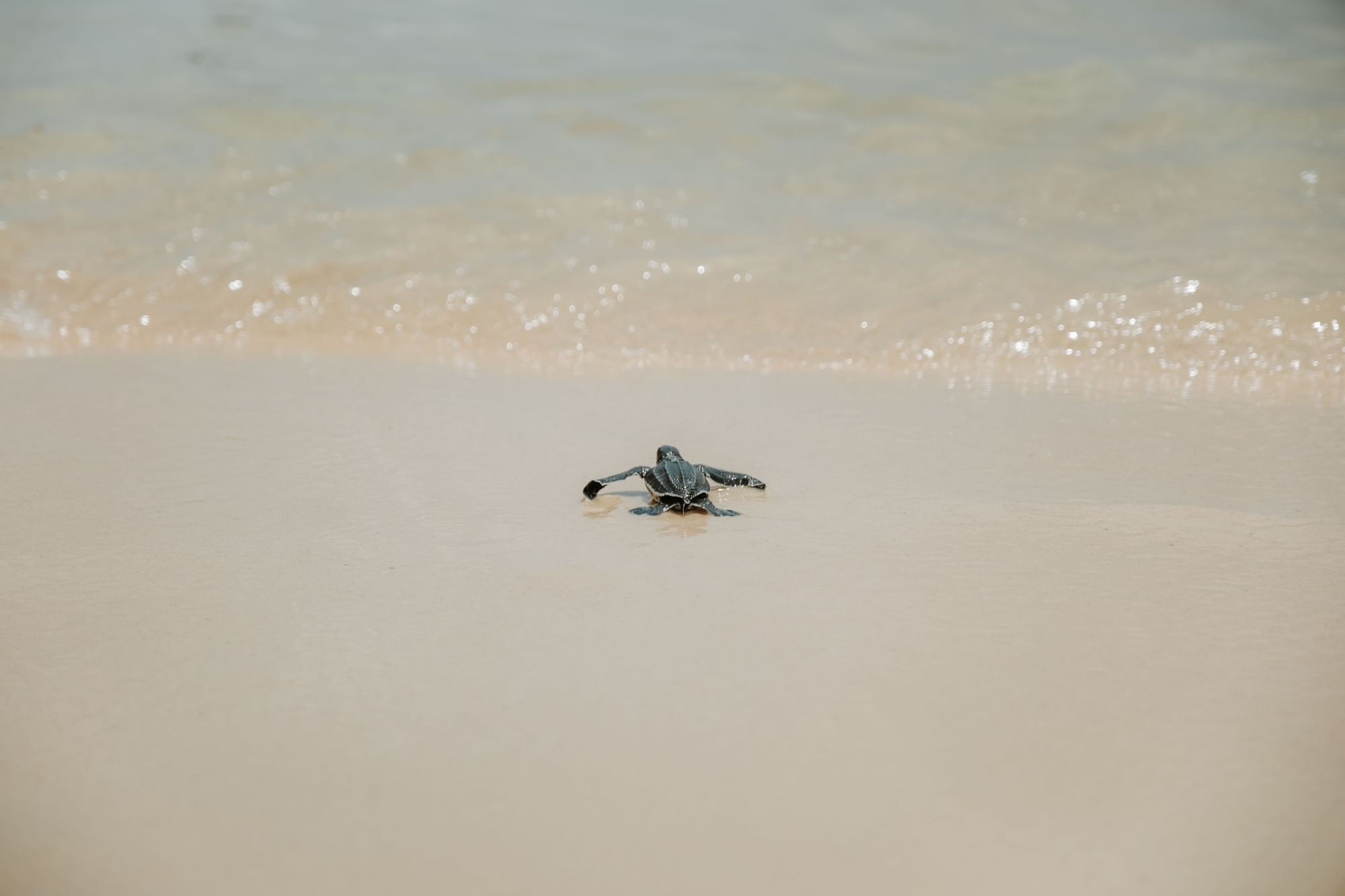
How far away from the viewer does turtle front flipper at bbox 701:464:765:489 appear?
3.94 meters

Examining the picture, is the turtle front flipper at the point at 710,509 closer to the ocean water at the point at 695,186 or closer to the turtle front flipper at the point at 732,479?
the turtle front flipper at the point at 732,479

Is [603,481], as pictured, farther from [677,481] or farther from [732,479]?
[732,479]

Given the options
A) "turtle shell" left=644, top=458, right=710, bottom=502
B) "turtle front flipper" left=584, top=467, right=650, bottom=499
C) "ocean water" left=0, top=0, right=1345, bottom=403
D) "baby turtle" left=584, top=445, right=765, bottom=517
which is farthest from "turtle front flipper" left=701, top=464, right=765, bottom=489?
"ocean water" left=0, top=0, right=1345, bottom=403

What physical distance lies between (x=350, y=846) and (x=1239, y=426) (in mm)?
4137

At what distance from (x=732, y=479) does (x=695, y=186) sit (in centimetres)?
378

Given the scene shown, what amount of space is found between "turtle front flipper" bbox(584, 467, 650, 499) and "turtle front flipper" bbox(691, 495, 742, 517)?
0.88ft

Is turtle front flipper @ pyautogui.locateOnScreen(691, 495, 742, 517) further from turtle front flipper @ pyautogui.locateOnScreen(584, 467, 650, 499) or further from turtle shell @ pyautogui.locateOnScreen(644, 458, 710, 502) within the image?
turtle front flipper @ pyautogui.locateOnScreen(584, 467, 650, 499)

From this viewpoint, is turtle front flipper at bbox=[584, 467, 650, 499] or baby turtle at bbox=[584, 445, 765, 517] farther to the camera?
turtle front flipper at bbox=[584, 467, 650, 499]

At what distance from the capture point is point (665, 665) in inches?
104

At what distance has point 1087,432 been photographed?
461 centimetres

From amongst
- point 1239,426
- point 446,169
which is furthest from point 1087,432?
point 446,169

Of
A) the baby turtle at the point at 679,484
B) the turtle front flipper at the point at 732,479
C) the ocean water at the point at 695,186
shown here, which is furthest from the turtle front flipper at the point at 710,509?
the ocean water at the point at 695,186

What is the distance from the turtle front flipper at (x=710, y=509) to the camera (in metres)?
3.69

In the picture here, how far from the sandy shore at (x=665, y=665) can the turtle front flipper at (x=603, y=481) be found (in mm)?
70
